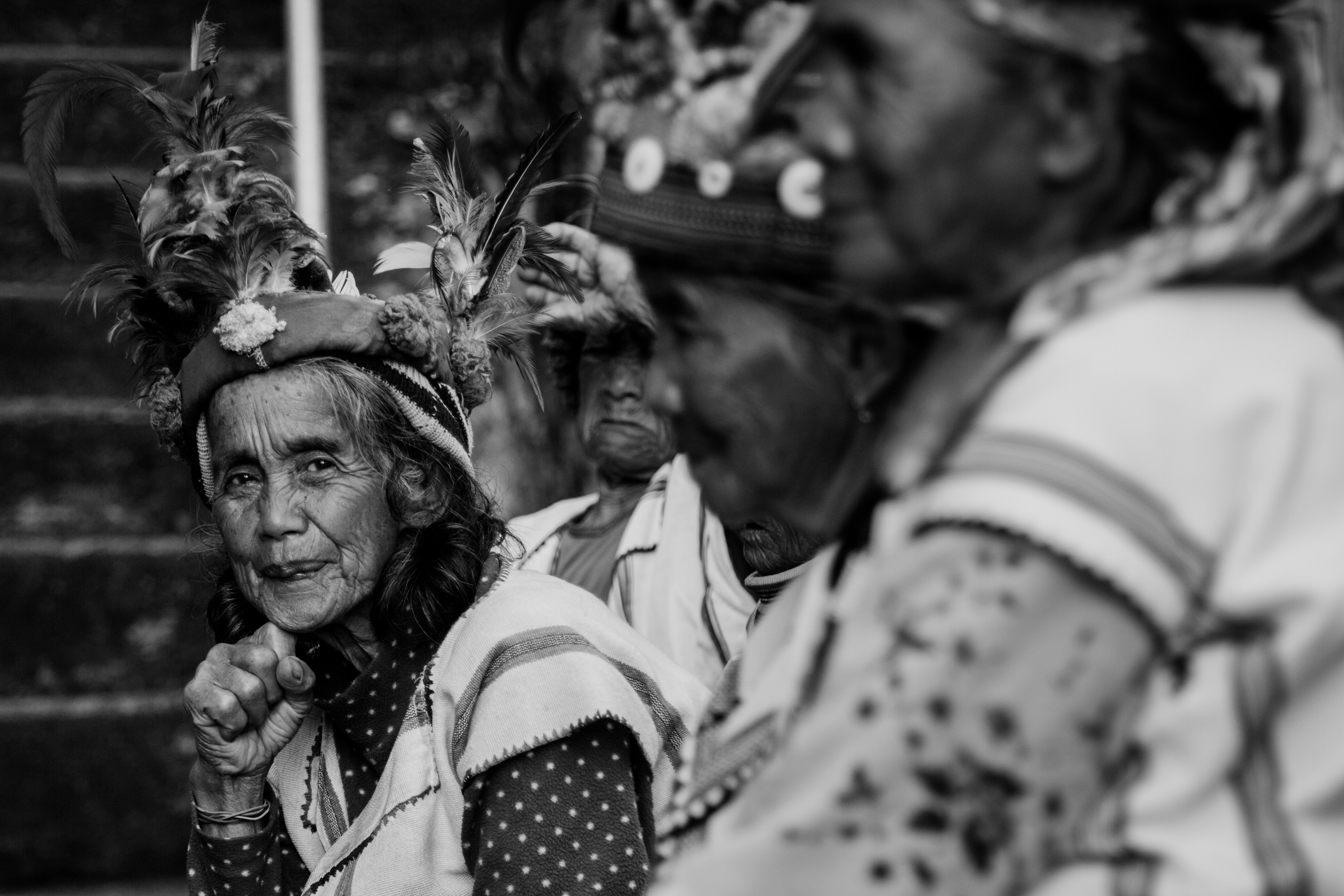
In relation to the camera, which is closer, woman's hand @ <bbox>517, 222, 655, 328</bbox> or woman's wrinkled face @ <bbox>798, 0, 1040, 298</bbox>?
woman's wrinkled face @ <bbox>798, 0, 1040, 298</bbox>

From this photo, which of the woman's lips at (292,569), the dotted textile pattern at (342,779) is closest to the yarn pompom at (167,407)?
the woman's lips at (292,569)

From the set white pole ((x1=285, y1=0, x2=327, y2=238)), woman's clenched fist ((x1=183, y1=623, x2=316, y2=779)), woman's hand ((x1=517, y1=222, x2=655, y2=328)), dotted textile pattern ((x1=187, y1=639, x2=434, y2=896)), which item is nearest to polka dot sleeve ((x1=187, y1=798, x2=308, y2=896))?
dotted textile pattern ((x1=187, y1=639, x2=434, y2=896))

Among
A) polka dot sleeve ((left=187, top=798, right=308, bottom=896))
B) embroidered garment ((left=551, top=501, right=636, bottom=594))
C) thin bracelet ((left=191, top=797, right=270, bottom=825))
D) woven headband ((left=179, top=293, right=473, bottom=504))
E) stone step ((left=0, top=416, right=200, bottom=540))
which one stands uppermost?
woven headband ((left=179, top=293, right=473, bottom=504))

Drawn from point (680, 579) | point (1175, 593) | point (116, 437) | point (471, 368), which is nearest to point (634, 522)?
point (680, 579)

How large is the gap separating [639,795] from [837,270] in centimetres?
161

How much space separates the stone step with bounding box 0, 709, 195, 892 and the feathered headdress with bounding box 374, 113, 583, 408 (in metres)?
2.90

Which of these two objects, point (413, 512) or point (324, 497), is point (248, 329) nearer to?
point (324, 497)

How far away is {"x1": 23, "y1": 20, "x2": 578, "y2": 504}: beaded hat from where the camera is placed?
3.01 meters

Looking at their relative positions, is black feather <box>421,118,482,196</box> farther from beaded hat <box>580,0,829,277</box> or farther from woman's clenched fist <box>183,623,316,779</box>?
beaded hat <box>580,0,829,277</box>

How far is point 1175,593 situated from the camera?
1.06 metres

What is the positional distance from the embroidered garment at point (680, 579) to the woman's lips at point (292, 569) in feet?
3.48

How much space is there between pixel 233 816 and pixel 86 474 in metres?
3.19

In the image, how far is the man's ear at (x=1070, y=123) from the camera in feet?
3.83

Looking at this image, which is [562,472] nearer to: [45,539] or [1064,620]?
[45,539]
